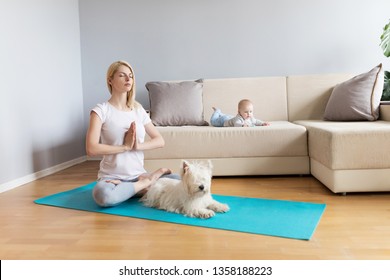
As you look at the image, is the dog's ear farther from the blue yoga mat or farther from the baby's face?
the baby's face

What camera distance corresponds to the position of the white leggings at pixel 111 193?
2.15m

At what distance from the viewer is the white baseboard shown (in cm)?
293

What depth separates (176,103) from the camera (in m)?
3.69

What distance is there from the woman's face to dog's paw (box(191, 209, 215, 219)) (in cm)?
87

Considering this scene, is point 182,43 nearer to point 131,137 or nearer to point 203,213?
point 131,137

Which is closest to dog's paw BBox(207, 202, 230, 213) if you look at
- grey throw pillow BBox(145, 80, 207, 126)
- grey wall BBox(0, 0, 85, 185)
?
grey throw pillow BBox(145, 80, 207, 126)

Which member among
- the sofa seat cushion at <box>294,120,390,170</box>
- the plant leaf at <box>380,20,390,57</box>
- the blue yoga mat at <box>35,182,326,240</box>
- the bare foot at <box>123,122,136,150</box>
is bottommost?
the blue yoga mat at <box>35,182,326,240</box>

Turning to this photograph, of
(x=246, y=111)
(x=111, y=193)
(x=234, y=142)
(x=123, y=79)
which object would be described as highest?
(x=123, y=79)

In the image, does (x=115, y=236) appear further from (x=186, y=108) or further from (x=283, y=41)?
(x=283, y=41)

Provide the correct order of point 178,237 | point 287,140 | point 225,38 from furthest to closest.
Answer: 1. point 225,38
2. point 287,140
3. point 178,237

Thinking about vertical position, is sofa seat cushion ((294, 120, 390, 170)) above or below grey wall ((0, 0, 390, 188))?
below

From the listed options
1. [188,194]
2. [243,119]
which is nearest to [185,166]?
[188,194]

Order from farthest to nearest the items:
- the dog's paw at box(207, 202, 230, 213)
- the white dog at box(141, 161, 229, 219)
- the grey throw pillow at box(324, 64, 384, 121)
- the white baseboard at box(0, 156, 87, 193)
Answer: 1. the grey throw pillow at box(324, 64, 384, 121)
2. the white baseboard at box(0, 156, 87, 193)
3. the dog's paw at box(207, 202, 230, 213)
4. the white dog at box(141, 161, 229, 219)

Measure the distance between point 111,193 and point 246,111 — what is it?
5.32 feet
